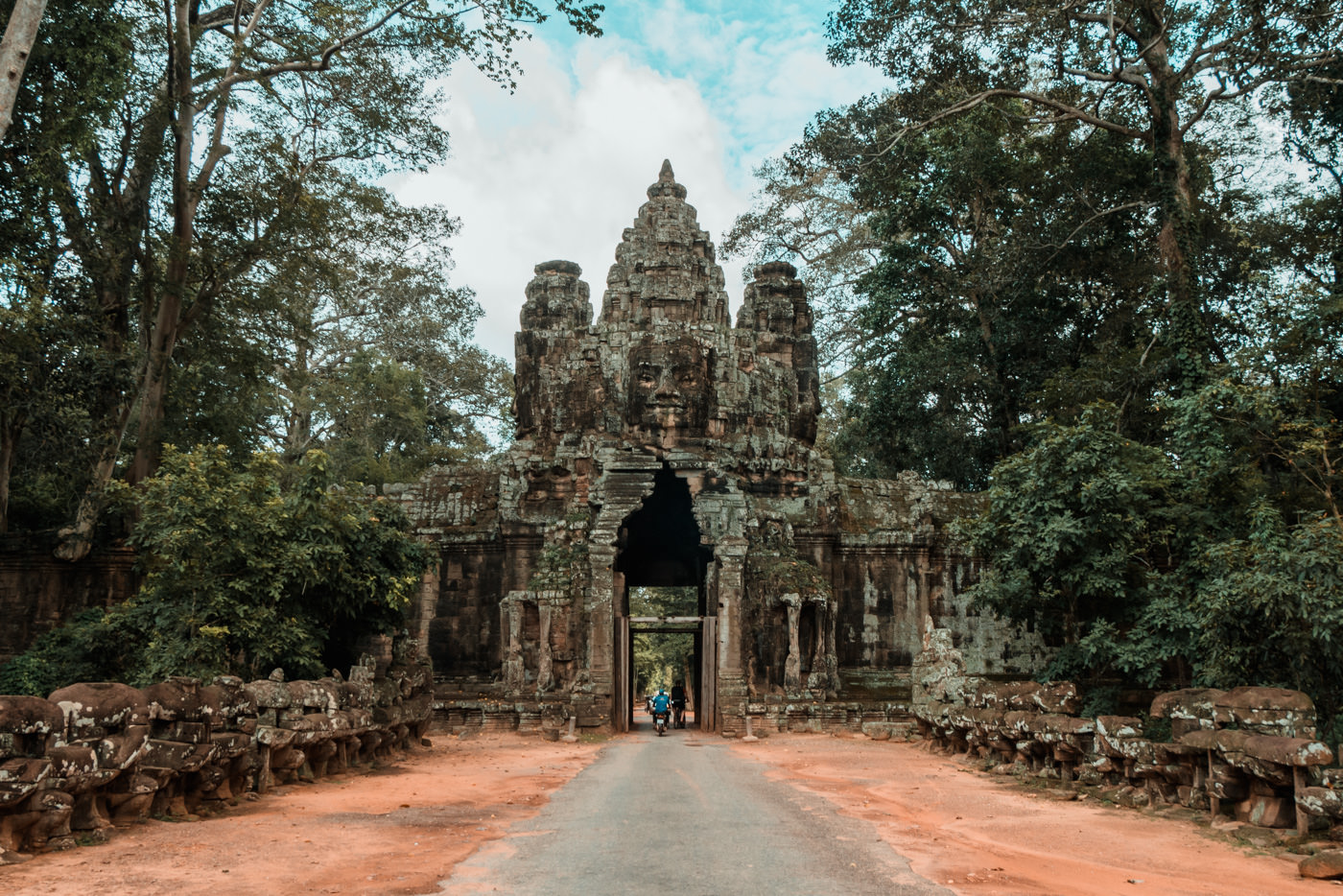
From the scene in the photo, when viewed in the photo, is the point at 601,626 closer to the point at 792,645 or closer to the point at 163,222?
the point at 792,645

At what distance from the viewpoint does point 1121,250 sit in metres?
21.8

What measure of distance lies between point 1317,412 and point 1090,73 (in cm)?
795

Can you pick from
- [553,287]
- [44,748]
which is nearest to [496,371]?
[553,287]

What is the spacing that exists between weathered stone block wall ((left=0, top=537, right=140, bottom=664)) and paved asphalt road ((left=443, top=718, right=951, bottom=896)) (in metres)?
11.3

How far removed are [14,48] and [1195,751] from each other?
44.1 feet

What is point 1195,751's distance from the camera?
24.8 feet

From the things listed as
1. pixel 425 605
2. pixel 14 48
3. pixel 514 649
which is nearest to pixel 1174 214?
pixel 514 649

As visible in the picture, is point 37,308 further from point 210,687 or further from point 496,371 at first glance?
point 496,371

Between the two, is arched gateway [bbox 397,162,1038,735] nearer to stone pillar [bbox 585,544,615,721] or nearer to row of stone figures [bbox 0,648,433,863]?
stone pillar [bbox 585,544,615,721]

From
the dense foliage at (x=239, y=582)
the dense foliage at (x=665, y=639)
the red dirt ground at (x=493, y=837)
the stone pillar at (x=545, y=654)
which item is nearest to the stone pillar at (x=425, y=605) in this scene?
the stone pillar at (x=545, y=654)

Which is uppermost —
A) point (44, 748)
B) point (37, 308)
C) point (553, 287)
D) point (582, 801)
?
point (553, 287)

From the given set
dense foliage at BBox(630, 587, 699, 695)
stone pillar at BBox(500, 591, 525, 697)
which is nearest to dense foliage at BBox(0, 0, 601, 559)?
stone pillar at BBox(500, 591, 525, 697)

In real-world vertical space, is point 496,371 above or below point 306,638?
above

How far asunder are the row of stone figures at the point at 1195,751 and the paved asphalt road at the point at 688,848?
2587mm
